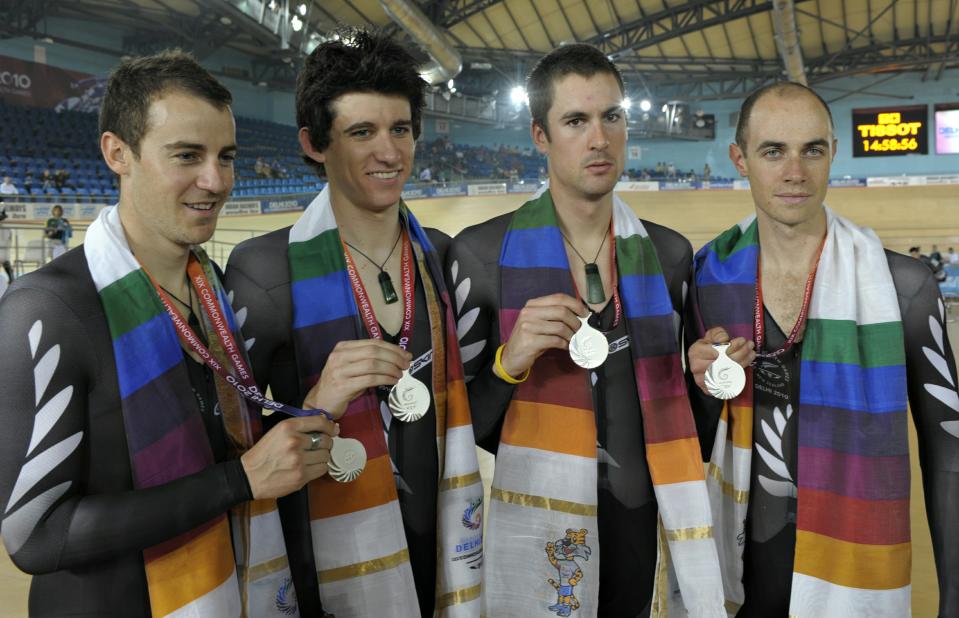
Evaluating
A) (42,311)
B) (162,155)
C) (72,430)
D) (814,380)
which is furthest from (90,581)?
(814,380)

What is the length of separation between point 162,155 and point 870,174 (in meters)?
27.3

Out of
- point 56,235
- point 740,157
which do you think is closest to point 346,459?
point 740,157

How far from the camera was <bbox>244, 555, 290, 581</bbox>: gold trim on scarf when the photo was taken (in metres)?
1.51

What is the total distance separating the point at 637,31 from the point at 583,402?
21942 millimetres

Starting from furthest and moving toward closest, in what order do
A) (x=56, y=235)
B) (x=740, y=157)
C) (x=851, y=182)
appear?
(x=851, y=182) < (x=56, y=235) < (x=740, y=157)

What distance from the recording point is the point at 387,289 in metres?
1.83

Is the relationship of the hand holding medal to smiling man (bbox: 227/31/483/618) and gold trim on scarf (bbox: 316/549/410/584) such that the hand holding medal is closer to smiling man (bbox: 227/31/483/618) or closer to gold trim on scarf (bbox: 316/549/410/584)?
smiling man (bbox: 227/31/483/618)

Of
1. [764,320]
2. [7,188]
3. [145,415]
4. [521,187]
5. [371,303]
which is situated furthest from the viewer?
[521,187]

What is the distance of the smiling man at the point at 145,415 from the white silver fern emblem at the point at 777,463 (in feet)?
3.94

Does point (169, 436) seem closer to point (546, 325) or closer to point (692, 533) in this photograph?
point (546, 325)

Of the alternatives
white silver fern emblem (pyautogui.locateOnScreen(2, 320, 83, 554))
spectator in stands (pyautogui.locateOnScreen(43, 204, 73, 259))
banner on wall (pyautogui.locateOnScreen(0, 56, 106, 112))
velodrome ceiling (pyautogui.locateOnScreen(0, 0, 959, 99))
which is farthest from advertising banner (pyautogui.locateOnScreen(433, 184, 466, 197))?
white silver fern emblem (pyautogui.locateOnScreen(2, 320, 83, 554))

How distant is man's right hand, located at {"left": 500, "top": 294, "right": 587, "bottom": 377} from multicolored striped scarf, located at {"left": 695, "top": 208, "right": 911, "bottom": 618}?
0.56 m

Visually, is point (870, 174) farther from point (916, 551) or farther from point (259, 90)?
point (916, 551)

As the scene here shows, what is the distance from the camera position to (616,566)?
1.93m
